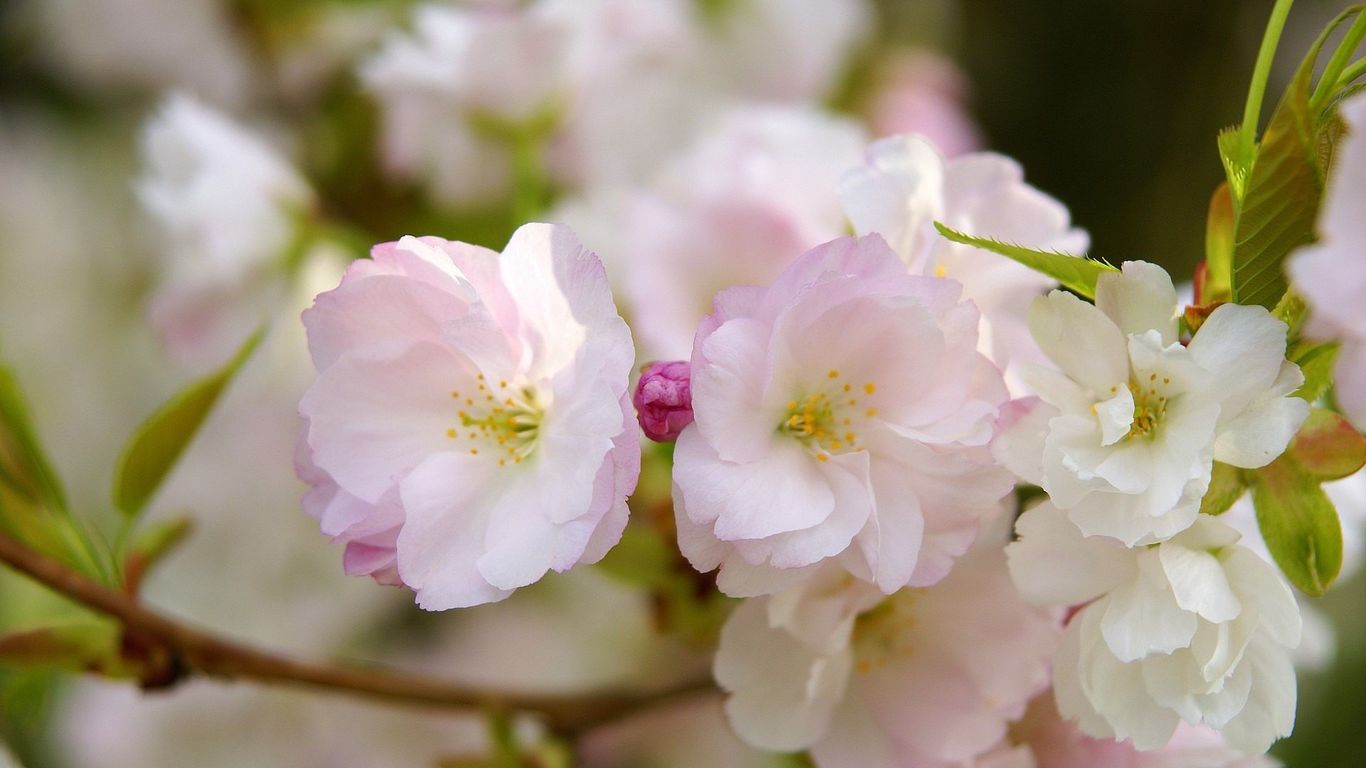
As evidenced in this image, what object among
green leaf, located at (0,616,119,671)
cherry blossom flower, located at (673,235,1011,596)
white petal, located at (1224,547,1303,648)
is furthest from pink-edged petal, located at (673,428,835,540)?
green leaf, located at (0,616,119,671)

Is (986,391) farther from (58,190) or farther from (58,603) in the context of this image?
(58,190)

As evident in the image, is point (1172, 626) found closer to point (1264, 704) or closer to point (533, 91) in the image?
point (1264, 704)

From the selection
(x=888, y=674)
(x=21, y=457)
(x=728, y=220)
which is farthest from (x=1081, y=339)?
(x=21, y=457)

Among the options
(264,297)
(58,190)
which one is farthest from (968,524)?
(58,190)

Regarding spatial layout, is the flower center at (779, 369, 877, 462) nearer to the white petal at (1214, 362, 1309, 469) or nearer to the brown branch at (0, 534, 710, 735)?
the white petal at (1214, 362, 1309, 469)

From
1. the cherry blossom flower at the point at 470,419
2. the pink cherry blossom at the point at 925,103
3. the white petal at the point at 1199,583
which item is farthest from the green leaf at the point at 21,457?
the pink cherry blossom at the point at 925,103

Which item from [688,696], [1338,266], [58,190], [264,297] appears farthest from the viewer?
[58,190]
